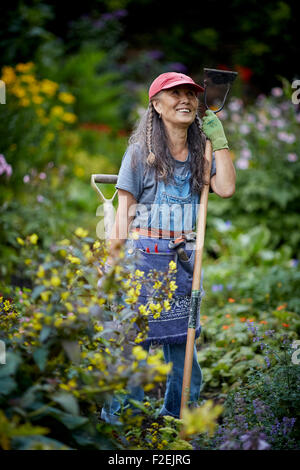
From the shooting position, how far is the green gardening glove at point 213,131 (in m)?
2.21

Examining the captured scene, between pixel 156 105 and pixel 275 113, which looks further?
pixel 275 113

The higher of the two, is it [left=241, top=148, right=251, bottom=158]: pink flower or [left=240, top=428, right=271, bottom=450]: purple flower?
[left=241, top=148, right=251, bottom=158]: pink flower

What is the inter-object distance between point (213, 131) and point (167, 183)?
12.9 inches

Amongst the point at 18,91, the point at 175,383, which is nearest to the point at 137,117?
the point at 18,91

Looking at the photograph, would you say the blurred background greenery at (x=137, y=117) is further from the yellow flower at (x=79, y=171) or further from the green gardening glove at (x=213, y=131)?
the green gardening glove at (x=213, y=131)

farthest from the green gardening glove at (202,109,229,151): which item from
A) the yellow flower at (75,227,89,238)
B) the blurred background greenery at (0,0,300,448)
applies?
the yellow flower at (75,227,89,238)

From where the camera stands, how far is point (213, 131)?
2.23m

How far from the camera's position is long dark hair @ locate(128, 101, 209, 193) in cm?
219

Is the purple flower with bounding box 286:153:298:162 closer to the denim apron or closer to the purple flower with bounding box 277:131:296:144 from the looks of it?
the purple flower with bounding box 277:131:296:144

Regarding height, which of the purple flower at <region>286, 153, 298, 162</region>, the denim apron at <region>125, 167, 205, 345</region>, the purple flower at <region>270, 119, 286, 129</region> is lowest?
the denim apron at <region>125, 167, 205, 345</region>

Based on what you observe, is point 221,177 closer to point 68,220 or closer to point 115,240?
point 115,240

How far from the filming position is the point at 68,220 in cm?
511

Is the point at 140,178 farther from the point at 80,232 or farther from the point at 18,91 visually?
the point at 18,91
